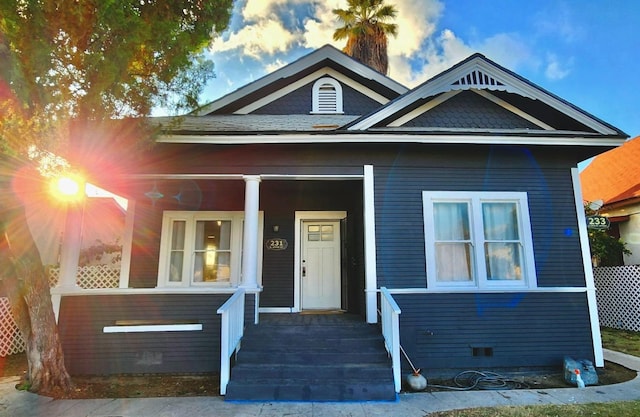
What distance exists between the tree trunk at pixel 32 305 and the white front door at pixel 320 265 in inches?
173

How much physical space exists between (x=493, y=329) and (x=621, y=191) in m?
10.1

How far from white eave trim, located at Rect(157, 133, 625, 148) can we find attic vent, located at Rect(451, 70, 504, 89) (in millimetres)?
1086

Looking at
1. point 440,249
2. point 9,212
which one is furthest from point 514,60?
point 9,212

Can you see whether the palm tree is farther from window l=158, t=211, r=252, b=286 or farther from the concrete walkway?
the concrete walkway

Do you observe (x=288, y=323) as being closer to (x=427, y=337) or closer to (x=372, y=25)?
(x=427, y=337)

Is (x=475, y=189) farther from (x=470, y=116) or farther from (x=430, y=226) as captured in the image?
(x=470, y=116)

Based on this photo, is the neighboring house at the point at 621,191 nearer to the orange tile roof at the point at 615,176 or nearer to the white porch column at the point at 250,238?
the orange tile roof at the point at 615,176

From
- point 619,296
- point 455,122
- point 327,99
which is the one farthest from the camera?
point 619,296

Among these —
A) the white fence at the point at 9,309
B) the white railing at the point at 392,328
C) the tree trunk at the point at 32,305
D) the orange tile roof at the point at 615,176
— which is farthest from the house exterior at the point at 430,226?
the orange tile roof at the point at 615,176

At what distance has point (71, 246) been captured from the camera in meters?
5.95

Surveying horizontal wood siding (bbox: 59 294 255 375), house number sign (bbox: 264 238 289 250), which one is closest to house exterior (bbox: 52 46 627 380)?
horizontal wood siding (bbox: 59 294 255 375)

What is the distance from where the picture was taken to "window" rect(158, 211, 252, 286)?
7.74 meters

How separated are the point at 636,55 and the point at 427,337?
568 inches

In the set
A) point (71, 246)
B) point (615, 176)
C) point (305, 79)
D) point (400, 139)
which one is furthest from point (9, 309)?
point (615, 176)
